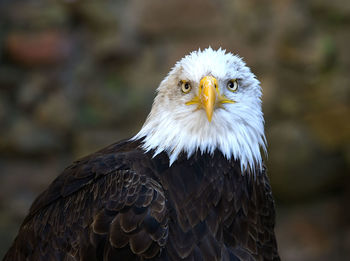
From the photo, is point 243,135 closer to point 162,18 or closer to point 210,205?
point 210,205

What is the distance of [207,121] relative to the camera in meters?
2.55

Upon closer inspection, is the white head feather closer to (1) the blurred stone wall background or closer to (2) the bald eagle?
(2) the bald eagle

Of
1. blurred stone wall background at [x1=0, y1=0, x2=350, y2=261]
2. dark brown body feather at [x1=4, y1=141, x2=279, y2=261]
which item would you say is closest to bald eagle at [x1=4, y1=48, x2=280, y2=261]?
dark brown body feather at [x1=4, y1=141, x2=279, y2=261]

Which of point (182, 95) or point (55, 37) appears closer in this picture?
point (182, 95)

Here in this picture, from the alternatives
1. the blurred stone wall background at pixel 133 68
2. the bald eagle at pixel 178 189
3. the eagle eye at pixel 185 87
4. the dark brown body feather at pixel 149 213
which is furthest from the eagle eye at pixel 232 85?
the blurred stone wall background at pixel 133 68

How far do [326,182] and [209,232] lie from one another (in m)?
1.93

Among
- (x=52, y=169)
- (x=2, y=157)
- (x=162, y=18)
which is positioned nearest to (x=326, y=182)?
(x=162, y=18)

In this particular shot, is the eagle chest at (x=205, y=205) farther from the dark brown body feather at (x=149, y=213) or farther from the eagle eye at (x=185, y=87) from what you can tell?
the eagle eye at (x=185, y=87)

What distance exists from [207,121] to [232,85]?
193 millimetres

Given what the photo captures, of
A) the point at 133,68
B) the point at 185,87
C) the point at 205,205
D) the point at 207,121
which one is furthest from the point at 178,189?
the point at 133,68

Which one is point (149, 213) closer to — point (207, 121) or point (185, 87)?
point (207, 121)

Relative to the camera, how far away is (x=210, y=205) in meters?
2.50

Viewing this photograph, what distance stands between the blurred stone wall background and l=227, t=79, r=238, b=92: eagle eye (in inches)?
55.1

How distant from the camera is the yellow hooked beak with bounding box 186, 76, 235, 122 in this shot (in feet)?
7.91
